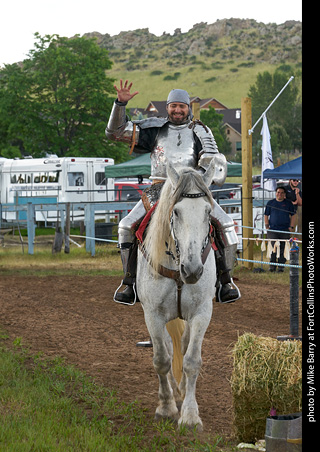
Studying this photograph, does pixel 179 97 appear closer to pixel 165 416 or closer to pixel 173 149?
pixel 173 149

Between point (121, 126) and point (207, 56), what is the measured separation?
16092cm

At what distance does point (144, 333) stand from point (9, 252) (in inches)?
485

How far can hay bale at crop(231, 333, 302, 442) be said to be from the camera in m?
5.07

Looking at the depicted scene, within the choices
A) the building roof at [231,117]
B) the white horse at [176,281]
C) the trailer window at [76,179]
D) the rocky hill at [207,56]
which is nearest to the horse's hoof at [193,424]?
the white horse at [176,281]

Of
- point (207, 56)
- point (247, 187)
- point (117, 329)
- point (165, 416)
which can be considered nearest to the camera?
point (165, 416)

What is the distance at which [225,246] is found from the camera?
20.0ft

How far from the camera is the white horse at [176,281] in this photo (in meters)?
5.14

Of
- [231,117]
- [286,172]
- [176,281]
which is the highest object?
[231,117]

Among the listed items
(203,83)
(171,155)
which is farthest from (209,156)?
(203,83)

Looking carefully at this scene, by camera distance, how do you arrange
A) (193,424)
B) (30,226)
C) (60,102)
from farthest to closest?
(60,102), (30,226), (193,424)

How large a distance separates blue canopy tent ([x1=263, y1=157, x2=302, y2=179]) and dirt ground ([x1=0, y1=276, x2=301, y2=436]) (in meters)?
2.80
